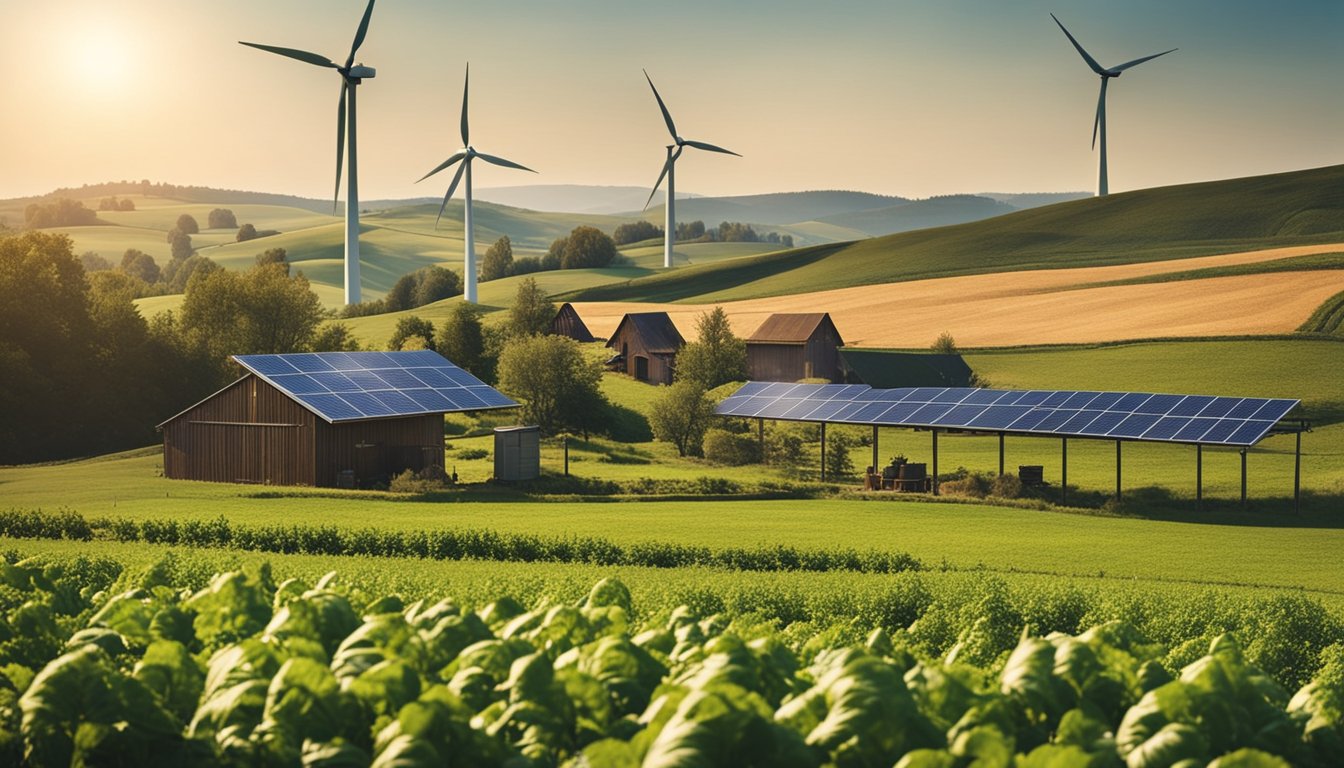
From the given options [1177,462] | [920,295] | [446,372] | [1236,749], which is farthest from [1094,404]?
[920,295]

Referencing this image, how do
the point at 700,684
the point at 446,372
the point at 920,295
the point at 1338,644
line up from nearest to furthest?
1. the point at 700,684
2. the point at 1338,644
3. the point at 446,372
4. the point at 920,295

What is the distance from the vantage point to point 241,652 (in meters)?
7.46

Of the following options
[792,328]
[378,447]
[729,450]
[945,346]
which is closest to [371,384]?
[378,447]

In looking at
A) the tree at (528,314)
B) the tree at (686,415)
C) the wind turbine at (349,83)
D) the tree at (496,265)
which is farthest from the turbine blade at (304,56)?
the tree at (496,265)

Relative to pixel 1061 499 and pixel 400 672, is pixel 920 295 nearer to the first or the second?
pixel 1061 499

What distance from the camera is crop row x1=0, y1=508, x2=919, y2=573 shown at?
30516mm

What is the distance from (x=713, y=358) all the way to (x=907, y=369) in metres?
14.0

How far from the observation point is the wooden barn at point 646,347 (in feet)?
324

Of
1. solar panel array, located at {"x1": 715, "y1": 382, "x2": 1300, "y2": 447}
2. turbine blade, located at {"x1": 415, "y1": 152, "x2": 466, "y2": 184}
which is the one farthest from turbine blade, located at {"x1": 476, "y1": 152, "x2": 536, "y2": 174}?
solar panel array, located at {"x1": 715, "y1": 382, "x2": 1300, "y2": 447}

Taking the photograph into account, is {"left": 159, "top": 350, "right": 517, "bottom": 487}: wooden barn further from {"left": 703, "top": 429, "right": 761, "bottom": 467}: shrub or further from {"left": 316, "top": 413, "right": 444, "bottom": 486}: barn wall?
{"left": 703, "top": 429, "right": 761, "bottom": 467}: shrub

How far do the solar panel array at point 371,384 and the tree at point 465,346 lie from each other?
26.2 metres

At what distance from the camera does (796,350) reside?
300ft

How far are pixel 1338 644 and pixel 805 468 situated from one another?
4250 centimetres

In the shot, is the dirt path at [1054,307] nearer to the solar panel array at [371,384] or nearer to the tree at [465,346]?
the tree at [465,346]
